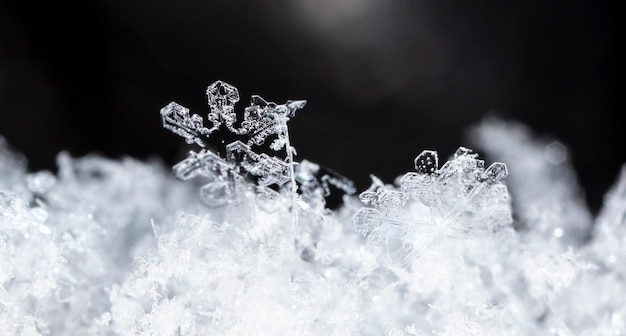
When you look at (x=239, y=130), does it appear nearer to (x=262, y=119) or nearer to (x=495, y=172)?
(x=262, y=119)

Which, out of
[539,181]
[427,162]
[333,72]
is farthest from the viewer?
[333,72]

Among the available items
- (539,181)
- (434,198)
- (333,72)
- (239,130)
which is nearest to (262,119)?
(239,130)

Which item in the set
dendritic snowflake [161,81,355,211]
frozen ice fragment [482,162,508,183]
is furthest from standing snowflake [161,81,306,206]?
frozen ice fragment [482,162,508,183]

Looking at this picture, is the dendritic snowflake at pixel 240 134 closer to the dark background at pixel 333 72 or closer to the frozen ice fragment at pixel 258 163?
the frozen ice fragment at pixel 258 163

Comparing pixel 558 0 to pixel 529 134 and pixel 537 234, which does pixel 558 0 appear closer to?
pixel 529 134

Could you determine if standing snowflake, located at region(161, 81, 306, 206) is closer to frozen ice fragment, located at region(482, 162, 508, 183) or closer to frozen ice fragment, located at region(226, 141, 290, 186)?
frozen ice fragment, located at region(226, 141, 290, 186)

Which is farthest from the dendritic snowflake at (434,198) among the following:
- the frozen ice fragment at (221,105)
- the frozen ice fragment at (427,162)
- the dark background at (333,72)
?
the dark background at (333,72)

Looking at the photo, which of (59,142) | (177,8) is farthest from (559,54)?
(59,142)
